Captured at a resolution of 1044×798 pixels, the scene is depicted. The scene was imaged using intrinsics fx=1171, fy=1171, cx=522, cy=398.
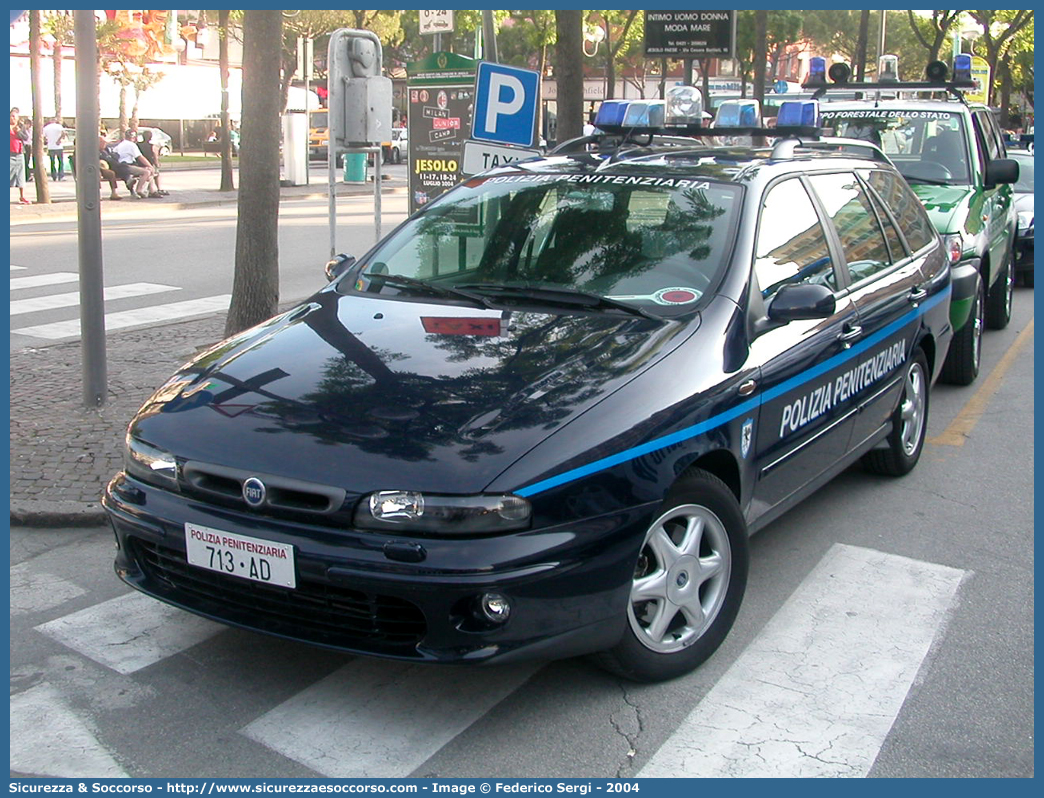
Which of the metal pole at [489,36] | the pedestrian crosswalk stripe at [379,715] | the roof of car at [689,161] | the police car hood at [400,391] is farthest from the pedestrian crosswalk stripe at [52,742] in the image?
the metal pole at [489,36]

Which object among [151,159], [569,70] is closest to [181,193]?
[151,159]

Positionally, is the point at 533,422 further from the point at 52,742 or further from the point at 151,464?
the point at 52,742

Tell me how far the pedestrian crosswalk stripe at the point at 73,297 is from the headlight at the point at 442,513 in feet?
30.1

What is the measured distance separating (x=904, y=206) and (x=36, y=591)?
4853mm

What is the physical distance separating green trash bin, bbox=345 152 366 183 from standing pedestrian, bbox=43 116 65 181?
312 inches

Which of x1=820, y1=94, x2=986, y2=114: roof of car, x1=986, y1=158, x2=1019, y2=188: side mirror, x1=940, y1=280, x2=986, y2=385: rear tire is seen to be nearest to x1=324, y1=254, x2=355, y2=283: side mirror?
x1=940, y1=280, x2=986, y2=385: rear tire

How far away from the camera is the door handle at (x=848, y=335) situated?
199 inches

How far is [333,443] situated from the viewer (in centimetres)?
356

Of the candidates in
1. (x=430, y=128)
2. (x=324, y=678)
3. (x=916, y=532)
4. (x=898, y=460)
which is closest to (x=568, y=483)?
(x=324, y=678)

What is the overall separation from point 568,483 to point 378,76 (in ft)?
23.9

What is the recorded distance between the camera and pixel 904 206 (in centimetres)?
654

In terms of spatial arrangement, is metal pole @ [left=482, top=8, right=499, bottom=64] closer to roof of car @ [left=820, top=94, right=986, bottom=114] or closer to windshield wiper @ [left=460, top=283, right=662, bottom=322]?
roof of car @ [left=820, top=94, right=986, bottom=114]

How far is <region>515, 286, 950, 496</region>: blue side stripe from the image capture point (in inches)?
136
